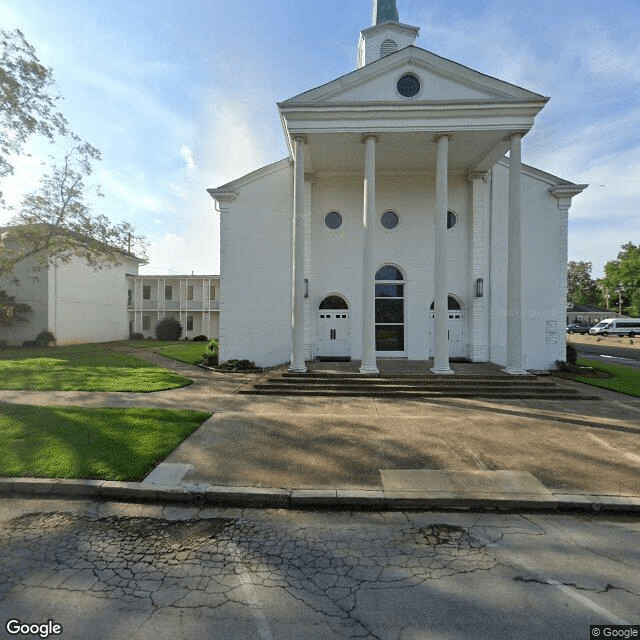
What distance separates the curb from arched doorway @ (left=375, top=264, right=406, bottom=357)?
1093 centimetres

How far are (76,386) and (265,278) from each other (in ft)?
26.4

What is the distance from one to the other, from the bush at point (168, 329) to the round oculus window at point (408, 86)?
2990 centimetres

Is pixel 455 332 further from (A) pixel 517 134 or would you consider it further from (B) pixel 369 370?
(A) pixel 517 134

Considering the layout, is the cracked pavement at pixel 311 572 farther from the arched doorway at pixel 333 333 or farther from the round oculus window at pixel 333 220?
the round oculus window at pixel 333 220

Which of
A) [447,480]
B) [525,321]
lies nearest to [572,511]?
[447,480]

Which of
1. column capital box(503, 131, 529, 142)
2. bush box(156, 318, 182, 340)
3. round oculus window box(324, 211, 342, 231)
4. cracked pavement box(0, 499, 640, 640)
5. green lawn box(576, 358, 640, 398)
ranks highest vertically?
column capital box(503, 131, 529, 142)

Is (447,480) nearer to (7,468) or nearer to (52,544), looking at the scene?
(52,544)

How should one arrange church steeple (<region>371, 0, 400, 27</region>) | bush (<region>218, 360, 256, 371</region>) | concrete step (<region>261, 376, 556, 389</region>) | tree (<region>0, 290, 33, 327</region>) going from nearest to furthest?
concrete step (<region>261, 376, 556, 389</region>) < bush (<region>218, 360, 256, 371</region>) < church steeple (<region>371, 0, 400, 27</region>) < tree (<region>0, 290, 33, 327</region>)

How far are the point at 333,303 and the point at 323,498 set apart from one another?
11.5 meters

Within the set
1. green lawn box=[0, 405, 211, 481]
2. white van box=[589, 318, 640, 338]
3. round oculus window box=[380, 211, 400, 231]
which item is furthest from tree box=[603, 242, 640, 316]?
green lawn box=[0, 405, 211, 481]

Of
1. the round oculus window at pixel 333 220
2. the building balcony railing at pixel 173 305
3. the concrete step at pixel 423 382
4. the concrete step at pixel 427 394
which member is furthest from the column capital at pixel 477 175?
the building balcony railing at pixel 173 305

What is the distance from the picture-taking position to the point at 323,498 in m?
4.58

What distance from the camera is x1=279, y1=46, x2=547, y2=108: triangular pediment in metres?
11.8

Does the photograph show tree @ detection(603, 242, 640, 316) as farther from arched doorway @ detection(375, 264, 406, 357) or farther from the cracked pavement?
the cracked pavement
